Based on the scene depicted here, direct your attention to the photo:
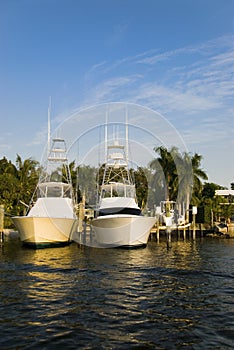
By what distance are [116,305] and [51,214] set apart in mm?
21704

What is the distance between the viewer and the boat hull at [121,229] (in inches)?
1253

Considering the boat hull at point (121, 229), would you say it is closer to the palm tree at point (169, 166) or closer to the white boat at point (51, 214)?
the white boat at point (51, 214)

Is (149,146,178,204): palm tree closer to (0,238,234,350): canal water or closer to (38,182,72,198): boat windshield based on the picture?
(38,182,72,198): boat windshield

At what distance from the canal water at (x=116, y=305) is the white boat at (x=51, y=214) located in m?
8.12

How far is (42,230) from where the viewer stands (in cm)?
3425

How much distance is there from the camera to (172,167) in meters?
64.0

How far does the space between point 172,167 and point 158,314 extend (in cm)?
5104

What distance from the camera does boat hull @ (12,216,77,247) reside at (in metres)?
34.0

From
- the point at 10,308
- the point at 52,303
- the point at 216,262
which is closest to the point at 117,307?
the point at 52,303

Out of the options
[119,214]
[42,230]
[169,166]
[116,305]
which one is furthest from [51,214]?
[169,166]

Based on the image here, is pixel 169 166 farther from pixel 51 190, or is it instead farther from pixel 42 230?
pixel 42 230

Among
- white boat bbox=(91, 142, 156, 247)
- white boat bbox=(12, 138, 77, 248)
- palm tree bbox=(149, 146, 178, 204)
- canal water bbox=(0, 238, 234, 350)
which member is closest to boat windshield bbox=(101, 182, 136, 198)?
white boat bbox=(91, 142, 156, 247)

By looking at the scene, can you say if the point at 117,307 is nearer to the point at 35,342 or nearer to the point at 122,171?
the point at 35,342

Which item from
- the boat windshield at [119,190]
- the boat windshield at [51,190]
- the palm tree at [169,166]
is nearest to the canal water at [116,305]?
the boat windshield at [119,190]
